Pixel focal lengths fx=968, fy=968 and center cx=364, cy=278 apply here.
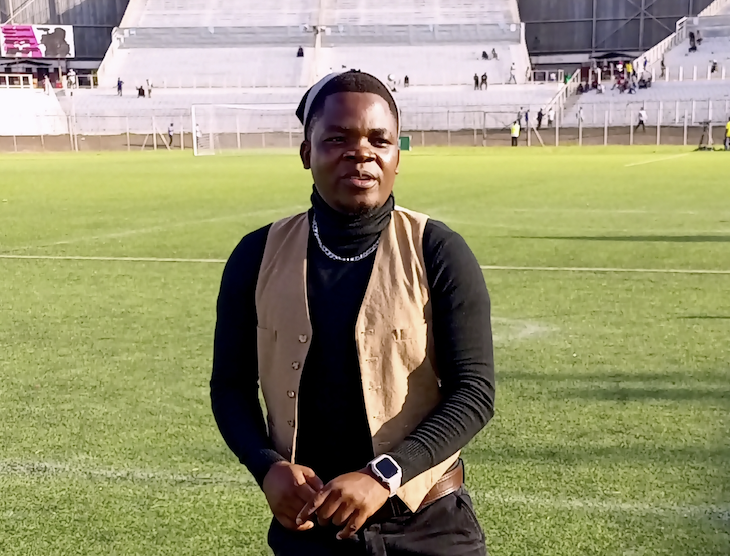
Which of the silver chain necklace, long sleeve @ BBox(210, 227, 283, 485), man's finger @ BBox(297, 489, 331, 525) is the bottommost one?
man's finger @ BBox(297, 489, 331, 525)

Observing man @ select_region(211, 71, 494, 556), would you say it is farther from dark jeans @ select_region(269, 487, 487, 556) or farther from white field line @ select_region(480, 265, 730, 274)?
white field line @ select_region(480, 265, 730, 274)

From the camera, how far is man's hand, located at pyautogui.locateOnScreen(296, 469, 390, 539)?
→ 2.14 meters

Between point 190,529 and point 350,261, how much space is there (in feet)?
5.93

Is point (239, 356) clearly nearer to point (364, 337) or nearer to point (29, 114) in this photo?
point (364, 337)

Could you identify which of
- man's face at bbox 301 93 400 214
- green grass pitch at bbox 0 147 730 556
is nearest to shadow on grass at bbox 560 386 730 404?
green grass pitch at bbox 0 147 730 556

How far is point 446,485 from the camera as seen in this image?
2508mm

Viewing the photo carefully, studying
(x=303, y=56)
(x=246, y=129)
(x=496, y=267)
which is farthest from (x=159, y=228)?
(x=303, y=56)

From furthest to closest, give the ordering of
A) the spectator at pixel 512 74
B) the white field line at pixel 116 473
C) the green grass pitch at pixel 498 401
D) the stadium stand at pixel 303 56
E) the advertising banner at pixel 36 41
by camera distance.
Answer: the advertising banner at pixel 36 41
the spectator at pixel 512 74
the stadium stand at pixel 303 56
the white field line at pixel 116 473
the green grass pitch at pixel 498 401

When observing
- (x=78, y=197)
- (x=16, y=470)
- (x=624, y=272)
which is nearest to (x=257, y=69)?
(x=78, y=197)

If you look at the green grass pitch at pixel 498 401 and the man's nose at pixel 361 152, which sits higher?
the man's nose at pixel 361 152

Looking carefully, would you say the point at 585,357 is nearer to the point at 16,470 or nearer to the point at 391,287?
the point at 16,470

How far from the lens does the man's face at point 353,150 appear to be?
2.33 metres

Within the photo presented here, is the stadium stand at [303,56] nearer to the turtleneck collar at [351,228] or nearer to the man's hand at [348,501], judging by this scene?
the turtleneck collar at [351,228]

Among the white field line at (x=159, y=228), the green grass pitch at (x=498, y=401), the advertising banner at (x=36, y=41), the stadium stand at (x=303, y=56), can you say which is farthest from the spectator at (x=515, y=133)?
the advertising banner at (x=36, y=41)
